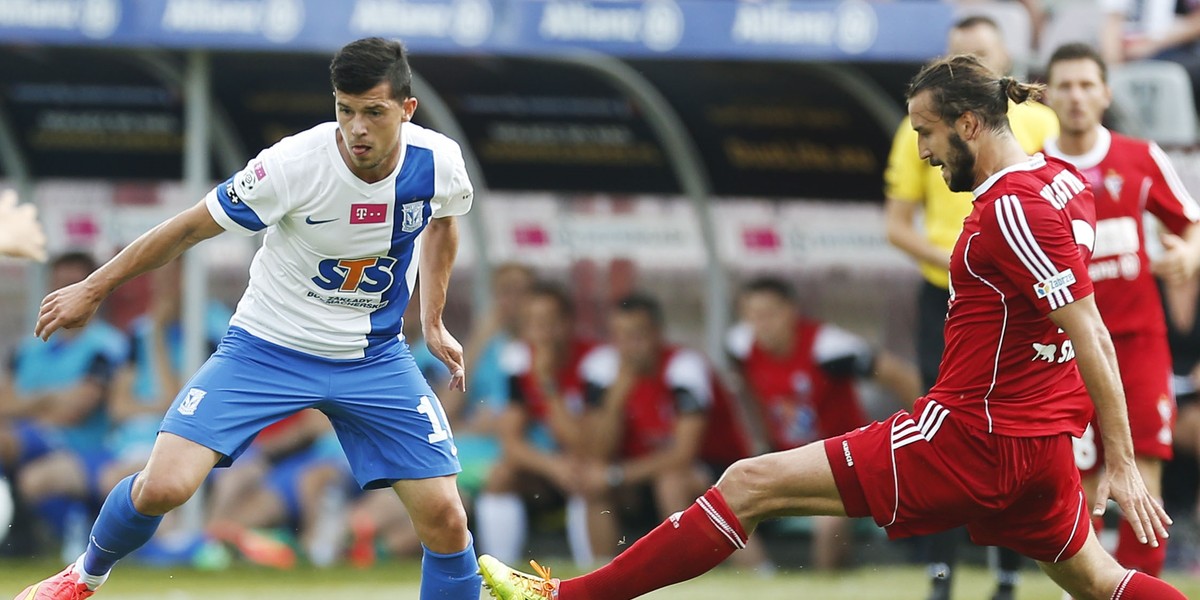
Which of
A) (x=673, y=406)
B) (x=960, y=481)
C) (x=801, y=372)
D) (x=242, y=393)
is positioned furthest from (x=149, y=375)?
(x=960, y=481)

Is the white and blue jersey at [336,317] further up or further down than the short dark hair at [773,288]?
further up

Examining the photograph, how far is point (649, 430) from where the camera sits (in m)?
10.1

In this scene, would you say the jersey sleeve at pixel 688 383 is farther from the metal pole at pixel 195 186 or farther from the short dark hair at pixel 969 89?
the short dark hair at pixel 969 89

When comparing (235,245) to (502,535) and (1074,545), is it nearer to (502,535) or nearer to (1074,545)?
(502,535)

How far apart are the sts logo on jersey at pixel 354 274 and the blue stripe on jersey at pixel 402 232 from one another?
0.12 feet

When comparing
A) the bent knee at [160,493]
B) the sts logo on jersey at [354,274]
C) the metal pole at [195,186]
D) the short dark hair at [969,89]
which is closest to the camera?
the short dark hair at [969,89]

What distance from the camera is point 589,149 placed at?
35.7 ft

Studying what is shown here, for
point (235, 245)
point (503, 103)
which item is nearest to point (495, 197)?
point (503, 103)

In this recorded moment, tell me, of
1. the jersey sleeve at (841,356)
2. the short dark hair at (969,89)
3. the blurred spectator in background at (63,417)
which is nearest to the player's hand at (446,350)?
the short dark hair at (969,89)

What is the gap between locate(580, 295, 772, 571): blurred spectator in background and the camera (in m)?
9.91

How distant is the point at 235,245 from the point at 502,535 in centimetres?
273

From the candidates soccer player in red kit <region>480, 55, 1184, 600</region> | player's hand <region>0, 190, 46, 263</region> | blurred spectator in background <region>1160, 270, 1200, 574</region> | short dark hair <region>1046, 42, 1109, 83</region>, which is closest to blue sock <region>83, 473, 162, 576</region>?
player's hand <region>0, 190, 46, 263</region>

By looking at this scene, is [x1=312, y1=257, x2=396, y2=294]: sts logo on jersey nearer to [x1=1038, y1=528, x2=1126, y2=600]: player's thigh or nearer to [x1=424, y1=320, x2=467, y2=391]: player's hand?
[x1=424, y1=320, x2=467, y2=391]: player's hand

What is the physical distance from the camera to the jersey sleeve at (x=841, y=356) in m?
9.96
